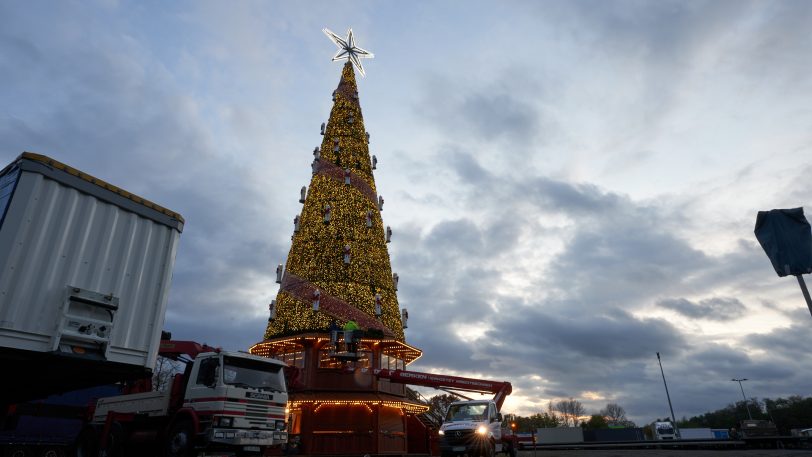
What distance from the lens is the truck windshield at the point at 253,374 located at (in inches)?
484

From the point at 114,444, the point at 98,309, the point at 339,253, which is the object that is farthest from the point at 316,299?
the point at 98,309

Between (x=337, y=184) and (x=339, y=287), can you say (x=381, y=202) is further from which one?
(x=339, y=287)

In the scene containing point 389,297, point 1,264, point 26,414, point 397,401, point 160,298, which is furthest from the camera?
point 389,297

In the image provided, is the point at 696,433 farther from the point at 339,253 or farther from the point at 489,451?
the point at 339,253

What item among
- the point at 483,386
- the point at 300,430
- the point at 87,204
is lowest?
the point at 300,430

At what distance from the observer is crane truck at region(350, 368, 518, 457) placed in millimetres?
18172

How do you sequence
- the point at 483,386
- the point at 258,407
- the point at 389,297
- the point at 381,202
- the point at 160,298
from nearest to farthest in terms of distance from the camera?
the point at 160,298
the point at 258,407
the point at 483,386
the point at 389,297
the point at 381,202

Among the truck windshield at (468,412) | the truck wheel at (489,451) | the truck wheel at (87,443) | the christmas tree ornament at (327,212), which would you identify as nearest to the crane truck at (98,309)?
the truck wheel at (87,443)

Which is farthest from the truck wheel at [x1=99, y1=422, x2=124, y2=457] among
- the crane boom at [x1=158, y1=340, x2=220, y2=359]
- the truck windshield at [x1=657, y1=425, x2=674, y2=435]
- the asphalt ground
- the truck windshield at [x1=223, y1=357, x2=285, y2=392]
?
the truck windshield at [x1=657, y1=425, x2=674, y2=435]

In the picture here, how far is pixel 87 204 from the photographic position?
8.42 metres

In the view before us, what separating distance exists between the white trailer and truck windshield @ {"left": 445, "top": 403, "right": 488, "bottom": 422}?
45.7ft

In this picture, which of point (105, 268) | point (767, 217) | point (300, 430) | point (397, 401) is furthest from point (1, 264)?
point (397, 401)

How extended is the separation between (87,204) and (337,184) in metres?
20.0

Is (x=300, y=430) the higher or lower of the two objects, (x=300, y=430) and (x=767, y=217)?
the lower
